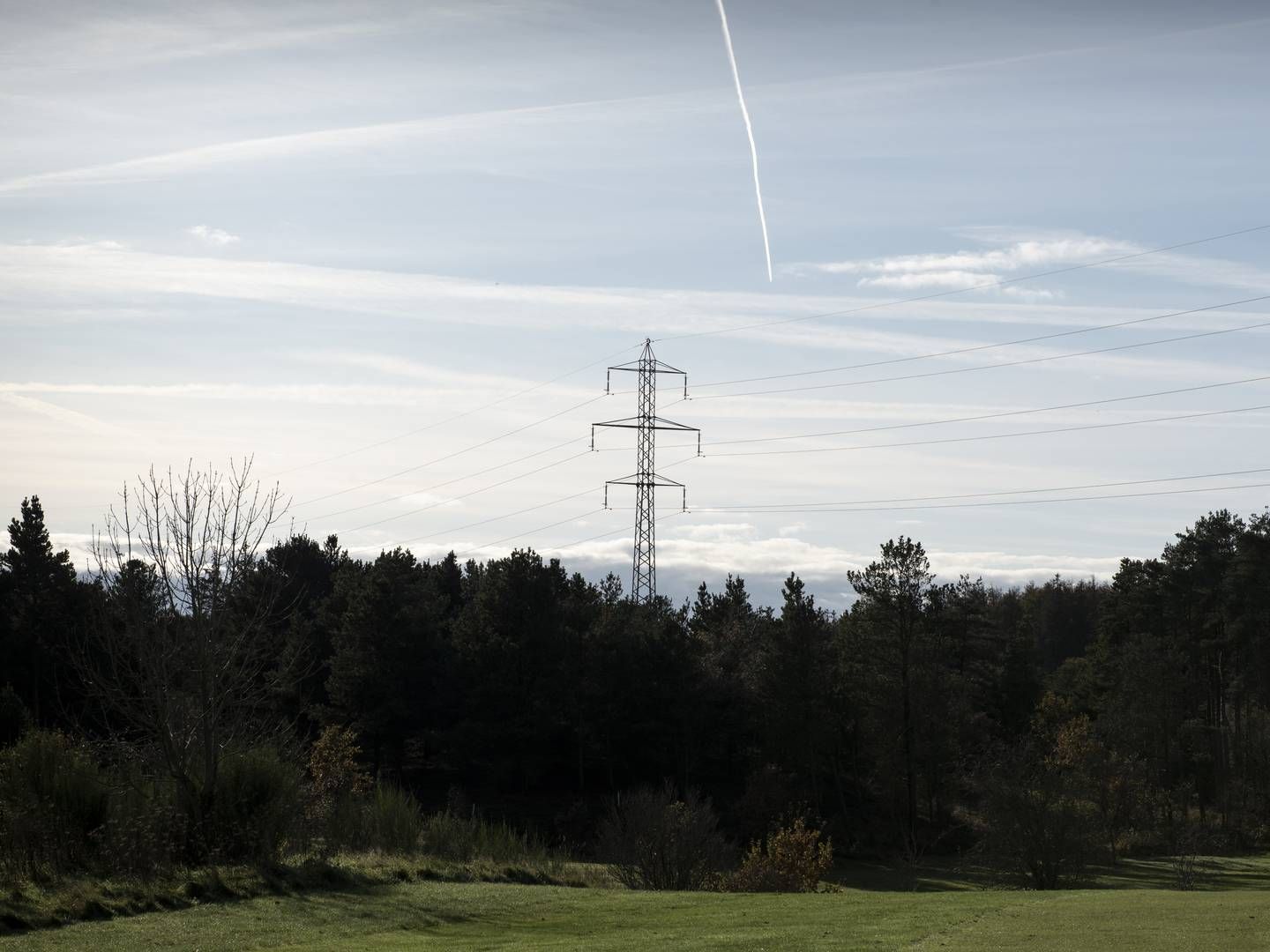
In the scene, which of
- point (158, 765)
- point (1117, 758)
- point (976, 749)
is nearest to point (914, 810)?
point (976, 749)

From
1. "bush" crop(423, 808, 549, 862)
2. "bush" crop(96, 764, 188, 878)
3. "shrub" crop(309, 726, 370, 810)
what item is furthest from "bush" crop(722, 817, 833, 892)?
"shrub" crop(309, 726, 370, 810)

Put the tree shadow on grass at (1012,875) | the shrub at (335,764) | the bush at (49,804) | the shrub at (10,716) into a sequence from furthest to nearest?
the shrub at (335,764) < the tree shadow on grass at (1012,875) < the shrub at (10,716) < the bush at (49,804)

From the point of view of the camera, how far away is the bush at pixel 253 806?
28328 millimetres

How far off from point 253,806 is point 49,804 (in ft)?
13.9

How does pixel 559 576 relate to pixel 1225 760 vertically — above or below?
above

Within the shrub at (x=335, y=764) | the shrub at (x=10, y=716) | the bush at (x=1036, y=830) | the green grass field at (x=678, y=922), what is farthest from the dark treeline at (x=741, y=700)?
the green grass field at (x=678, y=922)

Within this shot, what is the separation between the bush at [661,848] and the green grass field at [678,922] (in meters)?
5.82

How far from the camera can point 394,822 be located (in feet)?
113

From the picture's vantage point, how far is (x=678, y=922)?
885 inches

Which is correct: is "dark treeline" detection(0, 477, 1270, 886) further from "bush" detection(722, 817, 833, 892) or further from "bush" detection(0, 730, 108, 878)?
"bush" detection(0, 730, 108, 878)

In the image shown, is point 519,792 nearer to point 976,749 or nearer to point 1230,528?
point 976,749

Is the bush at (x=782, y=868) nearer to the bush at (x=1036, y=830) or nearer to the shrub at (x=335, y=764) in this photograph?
the bush at (x=1036, y=830)

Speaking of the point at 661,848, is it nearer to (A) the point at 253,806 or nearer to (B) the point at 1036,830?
(A) the point at 253,806

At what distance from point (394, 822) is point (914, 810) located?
39052mm
